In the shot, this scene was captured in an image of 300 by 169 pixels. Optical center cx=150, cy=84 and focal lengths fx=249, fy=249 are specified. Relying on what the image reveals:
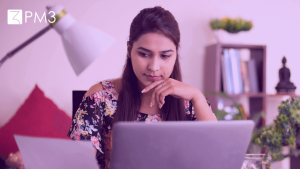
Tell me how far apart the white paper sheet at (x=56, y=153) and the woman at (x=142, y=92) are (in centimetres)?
41

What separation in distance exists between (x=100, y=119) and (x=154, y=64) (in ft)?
1.13

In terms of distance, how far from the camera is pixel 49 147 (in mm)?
485

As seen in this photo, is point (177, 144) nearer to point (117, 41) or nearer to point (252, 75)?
point (117, 41)

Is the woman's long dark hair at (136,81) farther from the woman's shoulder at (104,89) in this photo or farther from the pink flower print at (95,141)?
the pink flower print at (95,141)

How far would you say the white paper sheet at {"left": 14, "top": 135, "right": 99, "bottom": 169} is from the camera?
18.3 inches

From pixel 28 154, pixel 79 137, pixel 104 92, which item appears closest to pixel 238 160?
pixel 28 154

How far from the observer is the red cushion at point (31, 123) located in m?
1.54

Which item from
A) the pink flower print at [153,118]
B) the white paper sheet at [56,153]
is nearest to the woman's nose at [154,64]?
the pink flower print at [153,118]

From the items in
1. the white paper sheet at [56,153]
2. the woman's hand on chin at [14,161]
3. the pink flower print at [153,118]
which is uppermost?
the white paper sheet at [56,153]

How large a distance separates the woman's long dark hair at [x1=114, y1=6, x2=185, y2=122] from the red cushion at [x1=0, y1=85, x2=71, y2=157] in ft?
2.00

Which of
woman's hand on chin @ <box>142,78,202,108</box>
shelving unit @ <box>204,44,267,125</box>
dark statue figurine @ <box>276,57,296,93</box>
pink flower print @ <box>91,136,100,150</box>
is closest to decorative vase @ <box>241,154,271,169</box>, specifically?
woman's hand on chin @ <box>142,78,202,108</box>

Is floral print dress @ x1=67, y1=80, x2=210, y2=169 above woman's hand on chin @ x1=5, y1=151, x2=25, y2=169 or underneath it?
above

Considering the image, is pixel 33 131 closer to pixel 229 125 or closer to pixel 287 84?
pixel 229 125

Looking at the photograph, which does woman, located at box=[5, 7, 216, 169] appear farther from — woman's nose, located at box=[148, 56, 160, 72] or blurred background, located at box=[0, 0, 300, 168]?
blurred background, located at box=[0, 0, 300, 168]
